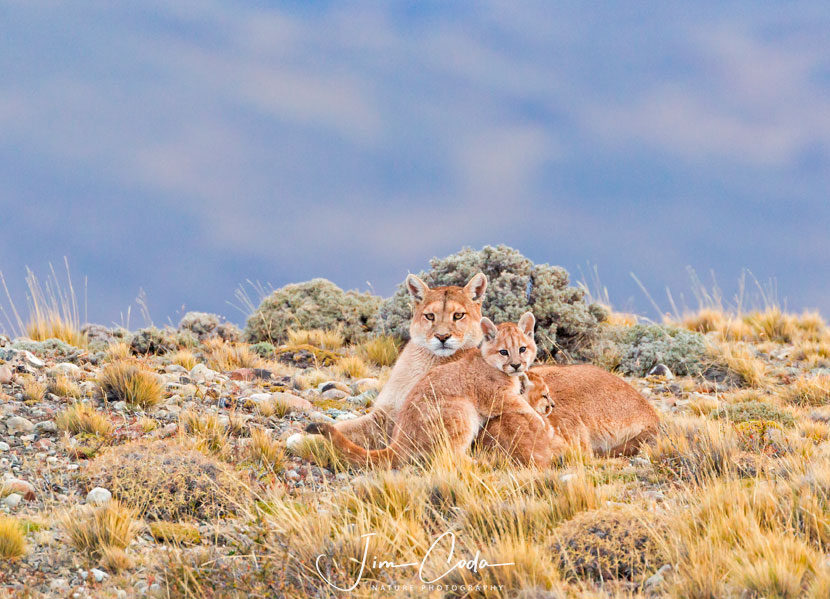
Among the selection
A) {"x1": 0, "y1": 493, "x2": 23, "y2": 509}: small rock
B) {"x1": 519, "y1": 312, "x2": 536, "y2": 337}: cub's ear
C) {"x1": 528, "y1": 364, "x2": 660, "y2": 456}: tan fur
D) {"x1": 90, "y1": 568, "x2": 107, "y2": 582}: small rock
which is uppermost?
{"x1": 519, "y1": 312, "x2": 536, "y2": 337}: cub's ear

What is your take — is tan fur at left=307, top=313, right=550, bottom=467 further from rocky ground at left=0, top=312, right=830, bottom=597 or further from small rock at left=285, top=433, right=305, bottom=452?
small rock at left=285, top=433, right=305, bottom=452

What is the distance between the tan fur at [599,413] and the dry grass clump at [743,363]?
6.32 meters

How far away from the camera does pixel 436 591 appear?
5141 millimetres

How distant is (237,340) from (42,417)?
29.5 ft

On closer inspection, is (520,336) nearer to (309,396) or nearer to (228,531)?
(228,531)

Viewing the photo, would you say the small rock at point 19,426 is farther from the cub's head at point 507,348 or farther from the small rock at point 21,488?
the cub's head at point 507,348

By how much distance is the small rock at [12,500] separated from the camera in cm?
727

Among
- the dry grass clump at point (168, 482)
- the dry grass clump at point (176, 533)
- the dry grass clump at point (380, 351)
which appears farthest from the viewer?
the dry grass clump at point (380, 351)

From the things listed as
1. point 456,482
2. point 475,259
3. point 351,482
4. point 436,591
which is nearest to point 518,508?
point 456,482

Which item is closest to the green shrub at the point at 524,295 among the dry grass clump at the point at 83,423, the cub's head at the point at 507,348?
the cub's head at the point at 507,348

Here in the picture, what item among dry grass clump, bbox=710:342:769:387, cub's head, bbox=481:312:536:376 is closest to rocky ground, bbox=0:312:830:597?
dry grass clump, bbox=710:342:769:387

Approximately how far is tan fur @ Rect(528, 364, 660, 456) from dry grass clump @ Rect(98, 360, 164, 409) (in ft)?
16.4

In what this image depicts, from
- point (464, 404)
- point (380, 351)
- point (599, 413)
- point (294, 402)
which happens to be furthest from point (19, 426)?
point (380, 351)

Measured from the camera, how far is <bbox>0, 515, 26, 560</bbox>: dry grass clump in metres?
6.11
